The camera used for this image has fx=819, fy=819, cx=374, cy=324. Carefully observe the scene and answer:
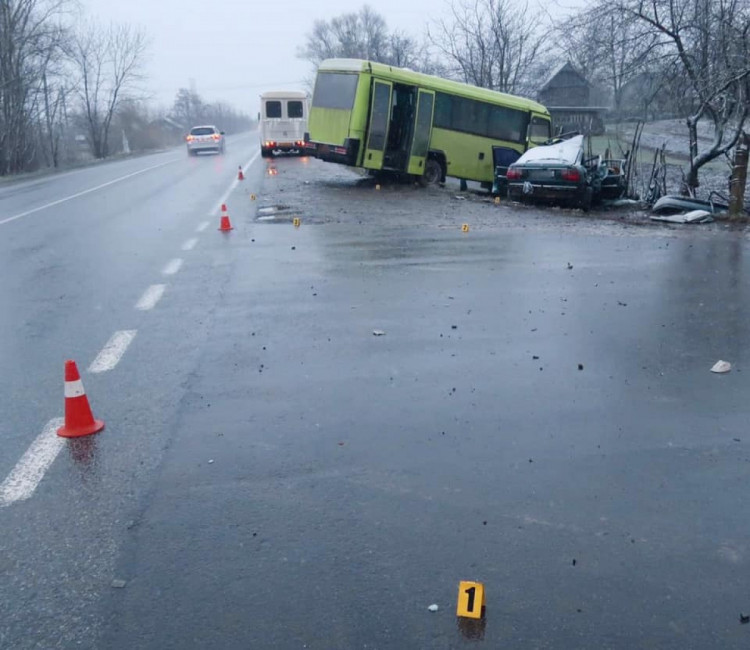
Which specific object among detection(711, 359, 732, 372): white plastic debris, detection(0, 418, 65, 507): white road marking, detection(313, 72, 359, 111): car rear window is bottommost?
detection(0, 418, 65, 507): white road marking

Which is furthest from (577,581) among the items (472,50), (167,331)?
(472,50)

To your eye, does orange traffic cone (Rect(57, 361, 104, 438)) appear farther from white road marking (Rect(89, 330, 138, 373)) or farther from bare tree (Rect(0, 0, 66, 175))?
bare tree (Rect(0, 0, 66, 175))

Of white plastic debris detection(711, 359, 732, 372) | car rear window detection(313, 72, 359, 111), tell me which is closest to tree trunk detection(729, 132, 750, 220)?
white plastic debris detection(711, 359, 732, 372)

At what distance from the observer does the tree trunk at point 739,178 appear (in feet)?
48.4

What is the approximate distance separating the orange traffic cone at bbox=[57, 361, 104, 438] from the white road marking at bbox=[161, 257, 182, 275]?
5537 mm

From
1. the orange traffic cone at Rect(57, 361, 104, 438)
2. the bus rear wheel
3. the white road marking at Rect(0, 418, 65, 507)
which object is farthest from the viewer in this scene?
the bus rear wheel

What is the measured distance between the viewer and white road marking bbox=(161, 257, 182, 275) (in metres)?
10.8

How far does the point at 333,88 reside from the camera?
72.1 feet

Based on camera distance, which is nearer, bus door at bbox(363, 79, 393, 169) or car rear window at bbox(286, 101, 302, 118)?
bus door at bbox(363, 79, 393, 169)

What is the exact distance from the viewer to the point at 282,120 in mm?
37875

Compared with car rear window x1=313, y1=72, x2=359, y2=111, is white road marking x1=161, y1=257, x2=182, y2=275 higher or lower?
lower

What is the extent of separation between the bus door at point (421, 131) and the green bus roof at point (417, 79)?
35 cm

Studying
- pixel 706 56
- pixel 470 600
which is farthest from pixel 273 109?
pixel 470 600

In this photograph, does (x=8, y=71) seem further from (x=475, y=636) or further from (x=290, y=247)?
(x=475, y=636)
